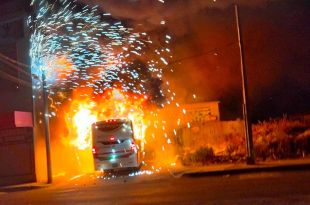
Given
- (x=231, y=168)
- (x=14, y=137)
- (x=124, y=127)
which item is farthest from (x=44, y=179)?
(x=231, y=168)

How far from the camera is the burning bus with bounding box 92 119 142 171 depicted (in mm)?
28812

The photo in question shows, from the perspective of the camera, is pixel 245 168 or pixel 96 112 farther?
pixel 96 112

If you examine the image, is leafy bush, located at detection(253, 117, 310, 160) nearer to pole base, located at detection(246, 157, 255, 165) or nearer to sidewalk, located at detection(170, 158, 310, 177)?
sidewalk, located at detection(170, 158, 310, 177)

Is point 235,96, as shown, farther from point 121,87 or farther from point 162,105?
point 121,87

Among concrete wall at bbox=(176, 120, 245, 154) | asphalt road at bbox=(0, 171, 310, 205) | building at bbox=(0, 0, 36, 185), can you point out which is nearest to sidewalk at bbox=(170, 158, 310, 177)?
asphalt road at bbox=(0, 171, 310, 205)

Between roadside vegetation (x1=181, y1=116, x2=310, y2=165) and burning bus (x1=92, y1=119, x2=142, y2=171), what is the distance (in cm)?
277

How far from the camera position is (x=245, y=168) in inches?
940

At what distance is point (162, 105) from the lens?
4069 centimetres

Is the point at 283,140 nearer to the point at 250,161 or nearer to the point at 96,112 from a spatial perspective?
the point at 250,161

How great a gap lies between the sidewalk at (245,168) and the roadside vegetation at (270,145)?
1.52 metres

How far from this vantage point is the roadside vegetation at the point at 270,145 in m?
27.3

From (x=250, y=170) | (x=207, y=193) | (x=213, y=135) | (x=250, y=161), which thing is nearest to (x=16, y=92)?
(x=213, y=135)

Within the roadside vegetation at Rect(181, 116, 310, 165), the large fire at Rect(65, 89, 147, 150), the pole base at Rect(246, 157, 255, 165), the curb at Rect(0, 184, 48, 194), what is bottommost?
the curb at Rect(0, 184, 48, 194)

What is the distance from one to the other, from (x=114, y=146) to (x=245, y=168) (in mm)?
7599
